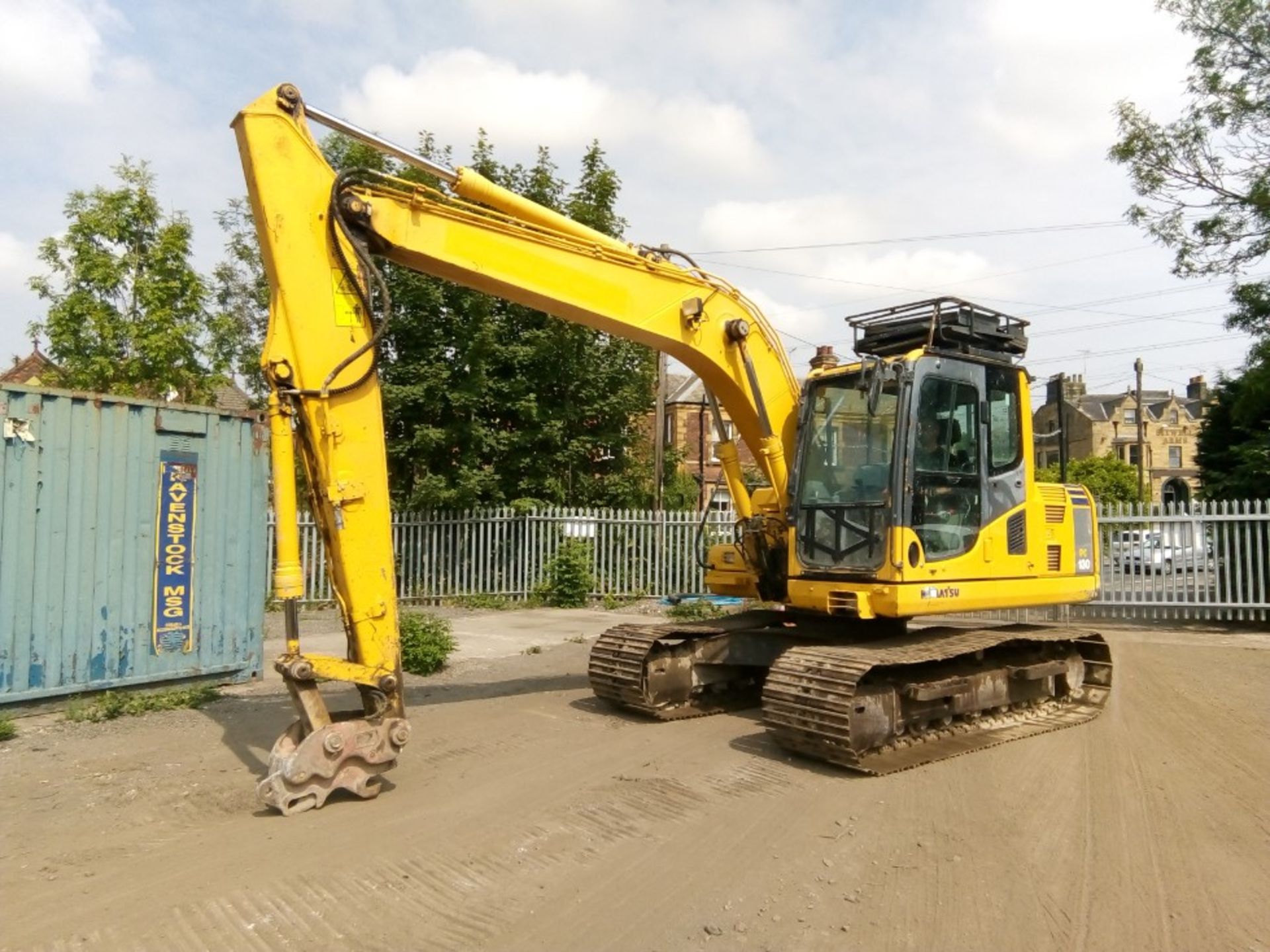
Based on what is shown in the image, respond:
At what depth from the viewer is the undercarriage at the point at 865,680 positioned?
5.93 m

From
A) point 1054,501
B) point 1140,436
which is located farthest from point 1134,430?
point 1054,501

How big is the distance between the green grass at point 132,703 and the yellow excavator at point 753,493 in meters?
2.91

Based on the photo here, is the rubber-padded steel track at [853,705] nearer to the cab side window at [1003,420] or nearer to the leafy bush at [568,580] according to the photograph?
the cab side window at [1003,420]

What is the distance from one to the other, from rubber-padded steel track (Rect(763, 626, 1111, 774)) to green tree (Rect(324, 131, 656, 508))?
10.5 metres

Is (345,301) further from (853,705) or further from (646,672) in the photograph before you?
(853,705)

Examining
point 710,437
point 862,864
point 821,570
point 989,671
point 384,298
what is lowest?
point 862,864

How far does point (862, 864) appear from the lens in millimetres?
4305

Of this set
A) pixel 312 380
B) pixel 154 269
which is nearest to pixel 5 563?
pixel 312 380

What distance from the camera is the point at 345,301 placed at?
5.32 m

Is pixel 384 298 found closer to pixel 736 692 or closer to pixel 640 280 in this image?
pixel 640 280

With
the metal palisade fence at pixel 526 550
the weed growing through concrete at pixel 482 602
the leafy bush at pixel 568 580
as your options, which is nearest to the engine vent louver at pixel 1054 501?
the metal palisade fence at pixel 526 550

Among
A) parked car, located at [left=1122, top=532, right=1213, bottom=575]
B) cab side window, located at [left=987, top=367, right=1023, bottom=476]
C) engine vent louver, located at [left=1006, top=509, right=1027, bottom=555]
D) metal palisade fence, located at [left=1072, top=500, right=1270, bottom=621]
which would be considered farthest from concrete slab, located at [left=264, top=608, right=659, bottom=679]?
parked car, located at [left=1122, top=532, right=1213, bottom=575]

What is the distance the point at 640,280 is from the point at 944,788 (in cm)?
398

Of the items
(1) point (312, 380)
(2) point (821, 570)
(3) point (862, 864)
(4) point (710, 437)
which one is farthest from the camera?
(4) point (710, 437)
